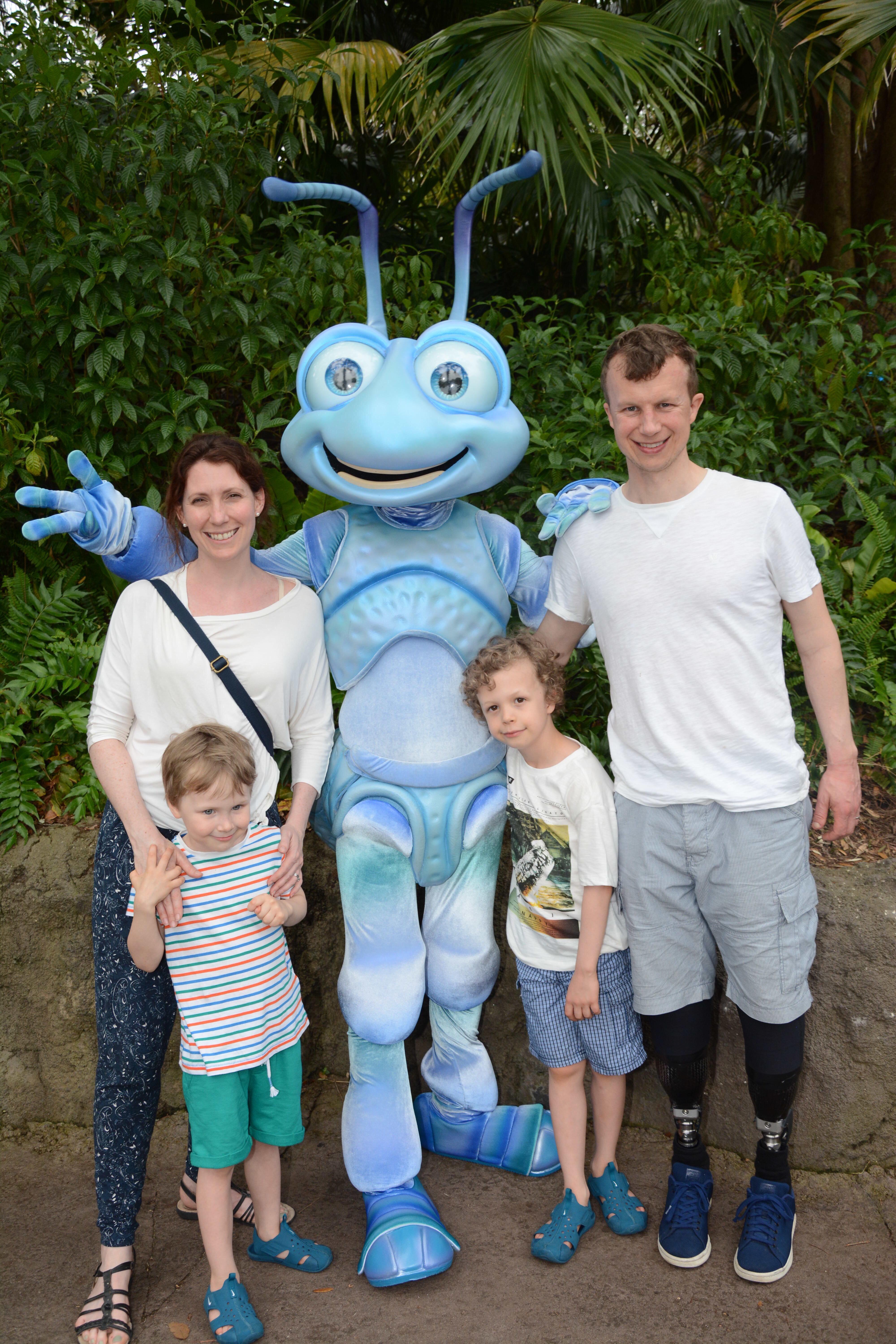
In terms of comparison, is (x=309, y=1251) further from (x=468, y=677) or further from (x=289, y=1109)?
(x=468, y=677)

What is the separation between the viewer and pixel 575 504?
245 cm

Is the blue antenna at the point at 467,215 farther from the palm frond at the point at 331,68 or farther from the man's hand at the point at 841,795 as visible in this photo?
the palm frond at the point at 331,68

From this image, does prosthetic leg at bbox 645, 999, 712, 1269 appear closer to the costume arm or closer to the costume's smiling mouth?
the costume arm

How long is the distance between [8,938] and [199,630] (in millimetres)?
1417

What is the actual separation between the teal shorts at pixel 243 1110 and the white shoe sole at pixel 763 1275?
3.44 feet

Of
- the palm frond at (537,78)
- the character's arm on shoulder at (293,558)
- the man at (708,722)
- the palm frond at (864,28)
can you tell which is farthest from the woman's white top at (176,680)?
the palm frond at (864,28)

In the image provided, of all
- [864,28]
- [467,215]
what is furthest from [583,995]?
[864,28]

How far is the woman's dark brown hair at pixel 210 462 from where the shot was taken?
2.32 m

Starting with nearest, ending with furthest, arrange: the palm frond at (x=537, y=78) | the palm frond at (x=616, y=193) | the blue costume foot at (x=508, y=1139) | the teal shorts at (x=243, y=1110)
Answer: the teal shorts at (x=243, y=1110)
the blue costume foot at (x=508, y=1139)
the palm frond at (x=537, y=78)
the palm frond at (x=616, y=193)

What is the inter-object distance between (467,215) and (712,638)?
1.23 meters

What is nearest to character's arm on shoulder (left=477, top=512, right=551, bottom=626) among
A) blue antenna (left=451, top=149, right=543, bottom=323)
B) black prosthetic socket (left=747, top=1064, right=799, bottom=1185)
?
blue antenna (left=451, top=149, right=543, bottom=323)

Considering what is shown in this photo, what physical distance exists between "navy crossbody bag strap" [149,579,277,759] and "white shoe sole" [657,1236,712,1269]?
1508 mm

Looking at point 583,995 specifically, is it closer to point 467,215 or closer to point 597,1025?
point 597,1025

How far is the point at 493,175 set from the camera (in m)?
2.53
